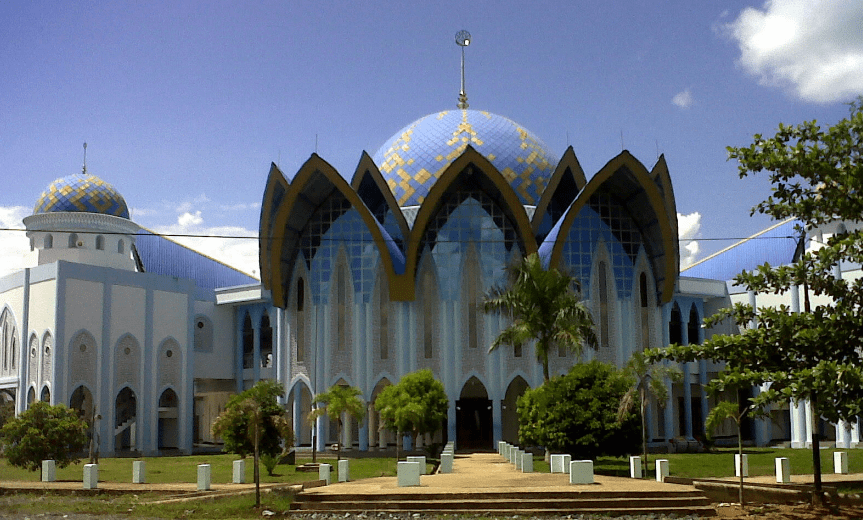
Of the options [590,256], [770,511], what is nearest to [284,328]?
[590,256]

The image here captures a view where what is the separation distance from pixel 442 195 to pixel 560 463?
67.1 feet

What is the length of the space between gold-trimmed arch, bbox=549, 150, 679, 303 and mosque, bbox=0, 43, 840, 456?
8cm

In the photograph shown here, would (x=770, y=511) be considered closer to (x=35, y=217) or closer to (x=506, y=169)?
(x=506, y=169)

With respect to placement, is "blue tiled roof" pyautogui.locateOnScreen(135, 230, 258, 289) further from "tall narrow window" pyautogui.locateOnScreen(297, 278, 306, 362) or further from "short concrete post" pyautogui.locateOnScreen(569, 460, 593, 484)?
"short concrete post" pyautogui.locateOnScreen(569, 460, 593, 484)

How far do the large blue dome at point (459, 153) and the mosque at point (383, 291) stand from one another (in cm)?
11

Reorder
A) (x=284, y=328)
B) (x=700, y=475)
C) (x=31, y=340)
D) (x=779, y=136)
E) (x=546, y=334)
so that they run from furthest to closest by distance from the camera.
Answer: (x=284, y=328), (x=31, y=340), (x=546, y=334), (x=700, y=475), (x=779, y=136)

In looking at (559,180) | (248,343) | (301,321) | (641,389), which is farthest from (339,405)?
(248,343)

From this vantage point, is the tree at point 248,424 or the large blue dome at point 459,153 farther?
the large blue dome at point 459,153

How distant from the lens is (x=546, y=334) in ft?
115

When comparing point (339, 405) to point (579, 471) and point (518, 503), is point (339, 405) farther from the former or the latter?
point (518, 503)

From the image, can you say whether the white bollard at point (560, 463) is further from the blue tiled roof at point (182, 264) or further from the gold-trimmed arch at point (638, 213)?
the blue tiled roof at point (182, 264)

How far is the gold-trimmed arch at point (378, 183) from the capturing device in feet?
148

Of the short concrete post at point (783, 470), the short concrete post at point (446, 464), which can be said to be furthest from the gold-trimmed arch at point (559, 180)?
the short concrete post at point (783, 470)

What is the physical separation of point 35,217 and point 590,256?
27.9m
